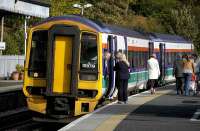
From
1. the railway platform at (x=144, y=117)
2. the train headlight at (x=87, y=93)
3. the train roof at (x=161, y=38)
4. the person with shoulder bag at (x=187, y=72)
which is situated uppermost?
the train roof at (x=161, y=38)

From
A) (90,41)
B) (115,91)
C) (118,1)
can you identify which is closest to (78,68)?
(90,41)

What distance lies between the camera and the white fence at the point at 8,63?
43.8m

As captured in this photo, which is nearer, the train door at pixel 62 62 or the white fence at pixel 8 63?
the train door at pixel 62 62

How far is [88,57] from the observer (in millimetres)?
18766

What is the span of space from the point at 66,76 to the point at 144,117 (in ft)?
10.0

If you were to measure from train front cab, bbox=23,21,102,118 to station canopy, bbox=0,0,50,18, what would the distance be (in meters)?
5.68

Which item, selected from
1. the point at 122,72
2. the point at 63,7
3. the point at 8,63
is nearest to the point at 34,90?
the point at 122,72

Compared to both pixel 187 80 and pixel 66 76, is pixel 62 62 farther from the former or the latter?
pixel 187 80

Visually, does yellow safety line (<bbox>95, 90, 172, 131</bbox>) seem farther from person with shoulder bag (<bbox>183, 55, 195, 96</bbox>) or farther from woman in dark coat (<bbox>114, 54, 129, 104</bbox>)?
person with shoulder bag (<bbox>183, 55, 195, 96</bbox>)

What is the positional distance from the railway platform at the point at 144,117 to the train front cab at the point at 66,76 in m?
0.75

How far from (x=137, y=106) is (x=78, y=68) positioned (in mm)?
2457

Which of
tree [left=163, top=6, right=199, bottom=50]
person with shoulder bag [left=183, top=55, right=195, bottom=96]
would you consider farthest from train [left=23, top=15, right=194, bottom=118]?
tree [left=163, top=6, right=199, bottom=50]

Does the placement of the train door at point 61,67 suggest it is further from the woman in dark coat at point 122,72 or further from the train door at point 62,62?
the woman in dark coat at point 122,72

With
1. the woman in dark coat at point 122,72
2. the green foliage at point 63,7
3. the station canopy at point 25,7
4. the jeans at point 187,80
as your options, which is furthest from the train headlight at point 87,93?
the green foliage at point 63,7
